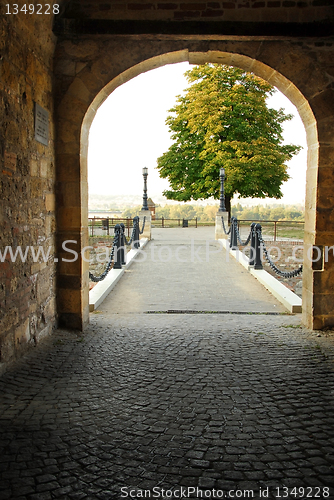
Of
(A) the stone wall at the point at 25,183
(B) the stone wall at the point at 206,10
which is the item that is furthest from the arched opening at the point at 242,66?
(A) the stone wall at the point at 25,183

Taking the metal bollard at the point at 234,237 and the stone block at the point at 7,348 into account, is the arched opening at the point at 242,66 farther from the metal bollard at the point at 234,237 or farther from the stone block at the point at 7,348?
the metal bollard at the point at 234,237

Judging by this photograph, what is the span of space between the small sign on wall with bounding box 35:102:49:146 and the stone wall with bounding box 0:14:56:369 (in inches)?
2.6

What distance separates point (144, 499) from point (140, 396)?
115 cm

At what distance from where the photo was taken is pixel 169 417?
278 cm

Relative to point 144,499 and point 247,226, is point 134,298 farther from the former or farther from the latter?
point 247,226

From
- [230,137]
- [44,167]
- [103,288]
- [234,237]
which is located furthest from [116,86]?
[230,137]

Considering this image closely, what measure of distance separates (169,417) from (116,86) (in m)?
3.86

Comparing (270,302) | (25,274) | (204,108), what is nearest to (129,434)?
(25,274)

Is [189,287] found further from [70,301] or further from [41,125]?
[41,125]

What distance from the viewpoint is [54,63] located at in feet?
14.9

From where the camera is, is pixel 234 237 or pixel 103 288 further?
pixel 234 237

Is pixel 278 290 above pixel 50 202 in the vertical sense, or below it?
below

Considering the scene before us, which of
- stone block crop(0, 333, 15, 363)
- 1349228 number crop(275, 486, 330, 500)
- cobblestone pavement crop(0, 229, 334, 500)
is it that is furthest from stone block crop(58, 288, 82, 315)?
1349228 number crop(275, 486, 330, 500)

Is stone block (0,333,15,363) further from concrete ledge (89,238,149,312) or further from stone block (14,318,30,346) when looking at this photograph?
concrete ledge (89,238,149,312)
